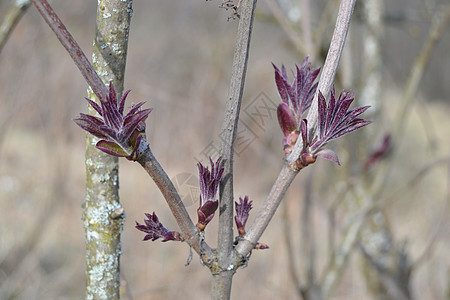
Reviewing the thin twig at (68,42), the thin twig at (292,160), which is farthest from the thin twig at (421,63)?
the thin twig at (68,42)

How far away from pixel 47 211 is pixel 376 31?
2.11 meters

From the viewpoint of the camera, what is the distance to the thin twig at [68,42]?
37 cm

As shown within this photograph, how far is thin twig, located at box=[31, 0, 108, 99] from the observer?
14.6 inches

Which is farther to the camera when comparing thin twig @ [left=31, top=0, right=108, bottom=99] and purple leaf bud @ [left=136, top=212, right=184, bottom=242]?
purple leaf bud @ [left=136, top=212, right=184, bottom=242]

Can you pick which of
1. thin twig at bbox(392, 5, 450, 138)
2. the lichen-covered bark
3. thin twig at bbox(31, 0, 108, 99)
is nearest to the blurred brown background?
thin twig at bbox(392, 5, 450, 138)

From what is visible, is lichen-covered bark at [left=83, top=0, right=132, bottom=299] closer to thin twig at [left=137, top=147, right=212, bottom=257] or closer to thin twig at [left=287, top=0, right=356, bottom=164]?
thin twig at [left=137, top=147, right=212, bottom=257]

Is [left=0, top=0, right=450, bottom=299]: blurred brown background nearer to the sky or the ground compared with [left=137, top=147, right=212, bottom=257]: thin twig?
nearer to the sky

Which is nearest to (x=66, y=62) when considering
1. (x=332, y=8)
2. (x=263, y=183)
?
(x=263, y=183)

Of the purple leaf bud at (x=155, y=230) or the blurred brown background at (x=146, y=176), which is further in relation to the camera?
the blurred brown background at (x=146, y=176)

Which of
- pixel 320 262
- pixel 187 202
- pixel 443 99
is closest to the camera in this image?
pixel 187 202

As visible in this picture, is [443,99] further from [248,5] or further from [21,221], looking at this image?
[248,5]

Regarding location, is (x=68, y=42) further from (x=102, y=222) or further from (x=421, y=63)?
(x=421, y=63)

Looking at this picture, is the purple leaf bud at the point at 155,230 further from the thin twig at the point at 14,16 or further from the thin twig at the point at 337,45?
the thin twig at the point at 14,16

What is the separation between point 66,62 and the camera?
3.52 meters
